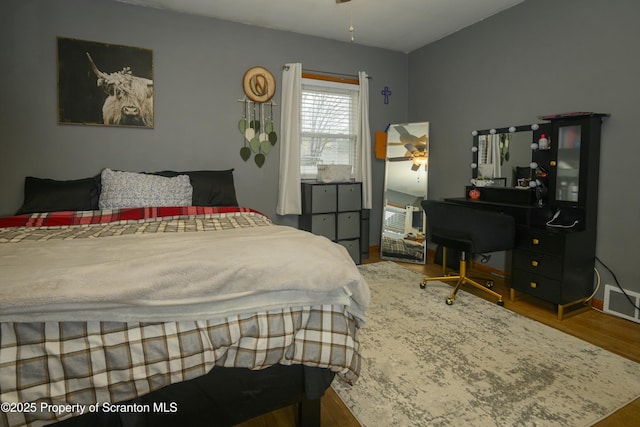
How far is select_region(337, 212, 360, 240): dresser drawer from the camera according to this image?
154 inches

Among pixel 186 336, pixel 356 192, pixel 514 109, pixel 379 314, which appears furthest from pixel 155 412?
pixel 514 109

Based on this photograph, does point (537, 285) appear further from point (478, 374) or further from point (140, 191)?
point (140, 191)

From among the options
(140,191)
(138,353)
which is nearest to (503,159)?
(140,191)

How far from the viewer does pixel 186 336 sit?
1.12m

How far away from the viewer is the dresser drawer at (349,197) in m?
Answer: 3.88

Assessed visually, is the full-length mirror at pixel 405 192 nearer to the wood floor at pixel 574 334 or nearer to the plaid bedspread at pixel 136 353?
the wood floor at pixel 574 334

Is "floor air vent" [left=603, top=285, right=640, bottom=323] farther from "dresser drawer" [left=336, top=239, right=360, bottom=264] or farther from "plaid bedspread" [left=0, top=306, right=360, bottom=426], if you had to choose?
"plaid bedspread" [left=0, top=306, right=360, bottom=426]

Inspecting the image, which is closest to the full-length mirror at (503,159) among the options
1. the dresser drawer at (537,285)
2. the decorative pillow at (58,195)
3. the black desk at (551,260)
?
the black desk at (551,260)

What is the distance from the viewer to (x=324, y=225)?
381 centimetres

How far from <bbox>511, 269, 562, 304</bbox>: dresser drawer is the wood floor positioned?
13cm

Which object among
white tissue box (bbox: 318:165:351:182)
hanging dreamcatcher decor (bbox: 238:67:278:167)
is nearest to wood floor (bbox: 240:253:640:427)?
white tissue box (bbox: 318:165:351:182)

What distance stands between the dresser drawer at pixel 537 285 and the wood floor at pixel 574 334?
129mm

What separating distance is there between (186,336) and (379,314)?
1.74 meters

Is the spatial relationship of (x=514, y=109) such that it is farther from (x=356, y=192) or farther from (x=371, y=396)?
(x=371, y=396)
